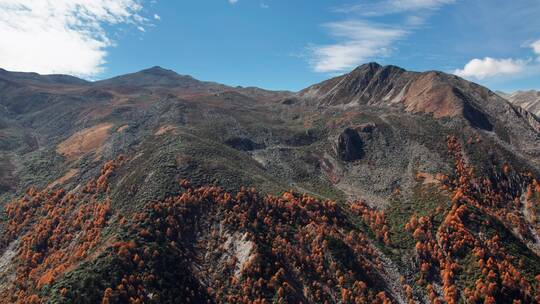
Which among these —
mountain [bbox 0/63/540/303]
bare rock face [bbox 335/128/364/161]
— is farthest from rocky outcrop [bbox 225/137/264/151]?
bare rock face [bbox 335/128/364/161]

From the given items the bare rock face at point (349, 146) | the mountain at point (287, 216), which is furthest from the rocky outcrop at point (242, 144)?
the bare rock face at point (349, 146)

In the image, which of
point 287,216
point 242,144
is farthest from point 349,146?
point 287,216

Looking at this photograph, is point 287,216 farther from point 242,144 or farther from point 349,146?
point 242,144

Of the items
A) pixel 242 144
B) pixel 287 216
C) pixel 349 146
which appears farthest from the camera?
pixel 242 144

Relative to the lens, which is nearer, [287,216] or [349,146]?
[287,216]

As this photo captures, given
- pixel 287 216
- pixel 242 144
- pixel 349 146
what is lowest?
pixel 287 216

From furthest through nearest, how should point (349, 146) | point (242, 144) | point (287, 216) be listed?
point (242, 144) < point (349, 146) < point (287, 216)
